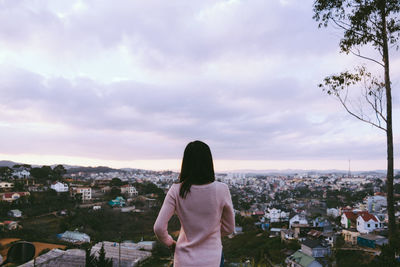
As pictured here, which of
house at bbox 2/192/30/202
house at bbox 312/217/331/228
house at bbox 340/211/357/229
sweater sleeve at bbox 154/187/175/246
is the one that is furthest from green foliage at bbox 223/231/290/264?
house at bbox 2/192/30/202

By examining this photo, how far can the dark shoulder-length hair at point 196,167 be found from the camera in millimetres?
1364

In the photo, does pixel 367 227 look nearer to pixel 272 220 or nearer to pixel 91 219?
pixel 272 220

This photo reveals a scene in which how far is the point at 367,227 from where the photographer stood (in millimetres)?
23016

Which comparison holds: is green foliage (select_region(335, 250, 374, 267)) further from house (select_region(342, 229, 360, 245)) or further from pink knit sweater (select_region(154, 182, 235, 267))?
pink knit sweater (select_region(154, 182, 235, 267))

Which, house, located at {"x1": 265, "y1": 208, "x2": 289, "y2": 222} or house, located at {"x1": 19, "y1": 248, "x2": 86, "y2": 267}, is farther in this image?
house, located at {"x1": 265, "y1": 208, "x2": 289, "y2": 222}

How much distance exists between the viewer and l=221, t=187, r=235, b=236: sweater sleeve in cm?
140

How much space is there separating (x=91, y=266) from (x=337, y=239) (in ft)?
68.1

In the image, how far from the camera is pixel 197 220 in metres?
1.37

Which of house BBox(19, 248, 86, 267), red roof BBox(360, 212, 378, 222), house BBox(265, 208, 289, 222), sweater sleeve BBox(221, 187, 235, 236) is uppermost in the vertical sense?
sweater sleeve BBox(221, 187, 235, 236)

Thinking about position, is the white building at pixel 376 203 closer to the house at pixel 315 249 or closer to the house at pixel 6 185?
the house at pixel 315 249

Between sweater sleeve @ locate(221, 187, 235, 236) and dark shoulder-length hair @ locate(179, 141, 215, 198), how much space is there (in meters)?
0.12

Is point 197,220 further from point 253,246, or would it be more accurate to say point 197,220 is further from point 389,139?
point 253,246

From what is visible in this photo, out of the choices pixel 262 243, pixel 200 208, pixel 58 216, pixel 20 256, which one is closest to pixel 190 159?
pixel 200 208

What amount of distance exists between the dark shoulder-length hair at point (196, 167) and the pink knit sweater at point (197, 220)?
0.09 feet
